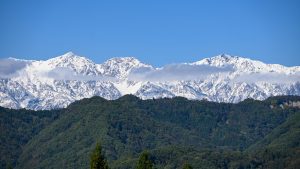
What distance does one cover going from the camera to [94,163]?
171625 mm

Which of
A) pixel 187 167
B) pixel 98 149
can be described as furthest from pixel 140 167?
Answer: pixel 98 149

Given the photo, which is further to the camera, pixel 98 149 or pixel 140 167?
pixel 140 167

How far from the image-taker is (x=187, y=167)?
194000mm

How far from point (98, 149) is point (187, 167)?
2903cm

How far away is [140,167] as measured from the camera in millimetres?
199000

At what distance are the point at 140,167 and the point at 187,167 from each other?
39.1 ft

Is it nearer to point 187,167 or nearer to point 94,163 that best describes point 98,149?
point 94,163

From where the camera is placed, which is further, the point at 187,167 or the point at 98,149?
the point at 187,167

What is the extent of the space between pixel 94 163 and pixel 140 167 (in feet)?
95.2

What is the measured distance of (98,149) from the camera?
567 ft

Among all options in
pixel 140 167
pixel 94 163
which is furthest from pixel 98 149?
pixel 140 167

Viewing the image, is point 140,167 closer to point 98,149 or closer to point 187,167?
point 187,167

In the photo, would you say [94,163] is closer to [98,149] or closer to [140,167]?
[98,149]
